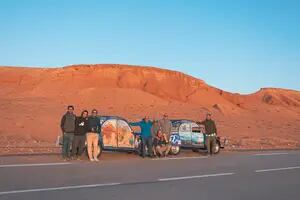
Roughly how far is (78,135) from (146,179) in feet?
18.0

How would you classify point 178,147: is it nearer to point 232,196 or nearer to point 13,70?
point 232,196

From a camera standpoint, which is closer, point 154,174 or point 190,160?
point 154,174

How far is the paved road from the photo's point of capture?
11.8m

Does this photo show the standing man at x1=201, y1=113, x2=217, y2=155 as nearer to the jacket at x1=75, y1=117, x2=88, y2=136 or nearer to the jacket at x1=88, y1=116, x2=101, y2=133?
the jacket at x1=88, y1=116, x2=101, y2=133

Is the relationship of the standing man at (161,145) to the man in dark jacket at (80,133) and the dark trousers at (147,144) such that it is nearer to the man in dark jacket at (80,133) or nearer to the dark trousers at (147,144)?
the dark trousers at (147,144)

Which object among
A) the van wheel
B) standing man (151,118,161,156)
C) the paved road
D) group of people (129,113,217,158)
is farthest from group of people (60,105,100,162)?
the van wheel

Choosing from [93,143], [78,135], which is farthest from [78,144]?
[93,143]

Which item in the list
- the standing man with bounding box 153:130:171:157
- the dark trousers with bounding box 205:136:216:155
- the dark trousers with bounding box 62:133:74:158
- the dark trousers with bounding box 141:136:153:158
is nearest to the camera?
the dark trousers with bounding box 62:133:74:158

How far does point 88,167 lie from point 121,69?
309 feet

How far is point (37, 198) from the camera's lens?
10789 millimetres

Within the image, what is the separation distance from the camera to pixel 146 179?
47.3 feet

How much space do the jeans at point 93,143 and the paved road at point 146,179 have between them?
57cm

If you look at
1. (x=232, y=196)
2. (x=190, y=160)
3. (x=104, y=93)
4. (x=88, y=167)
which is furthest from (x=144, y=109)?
(x=232, y=196)

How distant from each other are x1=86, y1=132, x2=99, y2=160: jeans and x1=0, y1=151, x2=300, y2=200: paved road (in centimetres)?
57
